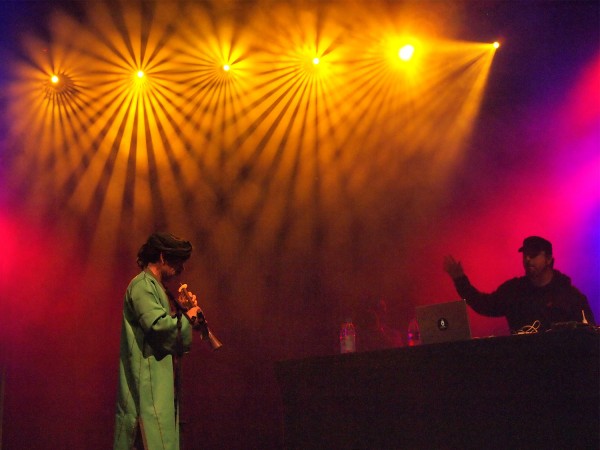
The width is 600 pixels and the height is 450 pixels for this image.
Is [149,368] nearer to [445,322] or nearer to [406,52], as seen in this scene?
[445,322]

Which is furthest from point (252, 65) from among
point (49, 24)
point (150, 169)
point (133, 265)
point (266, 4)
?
point (133, 265)

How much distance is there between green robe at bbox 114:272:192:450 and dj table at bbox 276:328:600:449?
1.98 feet

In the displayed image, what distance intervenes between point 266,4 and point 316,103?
1094 mm

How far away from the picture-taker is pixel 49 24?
528 cm

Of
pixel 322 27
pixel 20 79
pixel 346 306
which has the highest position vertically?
pixel 322 27

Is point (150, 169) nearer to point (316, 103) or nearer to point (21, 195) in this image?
point (21, 195)

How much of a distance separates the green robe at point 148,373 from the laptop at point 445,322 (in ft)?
4.04

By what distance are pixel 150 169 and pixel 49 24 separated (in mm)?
1651

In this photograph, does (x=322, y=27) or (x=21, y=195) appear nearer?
(x=21, y=195)

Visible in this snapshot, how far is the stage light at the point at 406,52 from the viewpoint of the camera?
5590 millimetres

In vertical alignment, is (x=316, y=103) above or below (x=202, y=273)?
above

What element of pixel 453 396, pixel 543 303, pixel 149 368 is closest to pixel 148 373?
pixel 149 368

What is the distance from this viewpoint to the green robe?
2.61 metres

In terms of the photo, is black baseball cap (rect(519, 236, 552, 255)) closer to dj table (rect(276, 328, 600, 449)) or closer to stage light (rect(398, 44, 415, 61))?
dj table (rect(276, 328, 600, 449))
